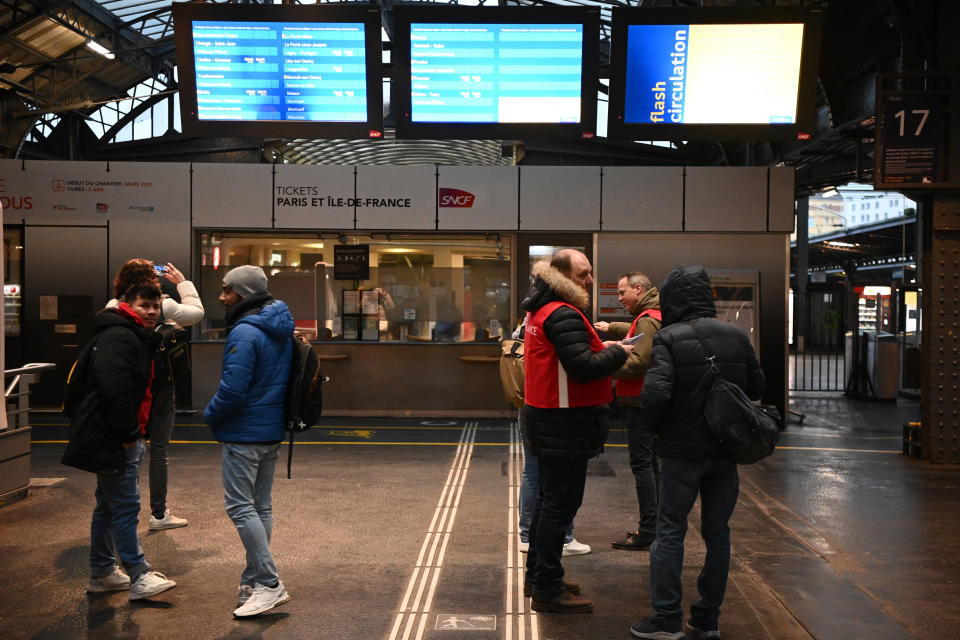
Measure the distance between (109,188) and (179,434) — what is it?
3.76 m

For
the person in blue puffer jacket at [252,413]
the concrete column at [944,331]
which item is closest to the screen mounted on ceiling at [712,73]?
the concrete column at [944,331]

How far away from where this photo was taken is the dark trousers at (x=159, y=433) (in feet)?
18.6

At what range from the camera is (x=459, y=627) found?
401 cm

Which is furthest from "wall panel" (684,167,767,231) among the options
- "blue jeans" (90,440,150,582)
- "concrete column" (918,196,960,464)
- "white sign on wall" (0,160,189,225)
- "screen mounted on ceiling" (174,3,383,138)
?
"blue jeans" (90,440,150,582)

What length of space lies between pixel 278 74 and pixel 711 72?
4.55m

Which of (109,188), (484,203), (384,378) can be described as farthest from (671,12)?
(109,188)

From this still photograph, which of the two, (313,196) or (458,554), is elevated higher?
(313,196)

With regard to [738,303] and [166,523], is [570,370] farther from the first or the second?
[738,303]

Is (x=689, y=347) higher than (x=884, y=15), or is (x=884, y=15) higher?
(x=884, y=15)

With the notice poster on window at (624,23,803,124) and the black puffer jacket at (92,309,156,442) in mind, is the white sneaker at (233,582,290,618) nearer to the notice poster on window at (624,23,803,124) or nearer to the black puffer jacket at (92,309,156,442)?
the black puffer jacket at (92,309,156,442)

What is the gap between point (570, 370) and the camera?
3969mm

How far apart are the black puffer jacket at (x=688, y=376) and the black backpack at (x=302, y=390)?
5.66 ft

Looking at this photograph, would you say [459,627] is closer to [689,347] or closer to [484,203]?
[689,347]

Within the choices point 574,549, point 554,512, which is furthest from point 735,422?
point 574,549
